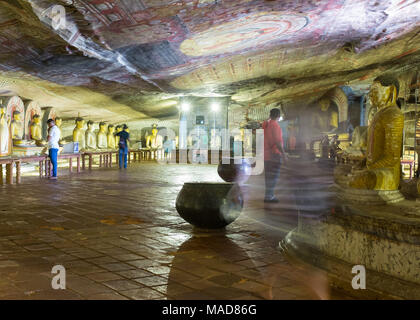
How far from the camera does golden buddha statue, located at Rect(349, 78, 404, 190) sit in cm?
352

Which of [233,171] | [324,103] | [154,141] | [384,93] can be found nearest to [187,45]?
[233,171]

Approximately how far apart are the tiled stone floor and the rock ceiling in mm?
3406

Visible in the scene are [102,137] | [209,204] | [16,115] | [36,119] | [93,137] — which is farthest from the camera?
[102,137]

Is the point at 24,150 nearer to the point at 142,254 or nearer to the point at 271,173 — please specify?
the point at 271,173

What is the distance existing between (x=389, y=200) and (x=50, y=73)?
9810 millimetres

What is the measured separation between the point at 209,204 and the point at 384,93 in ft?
6.90

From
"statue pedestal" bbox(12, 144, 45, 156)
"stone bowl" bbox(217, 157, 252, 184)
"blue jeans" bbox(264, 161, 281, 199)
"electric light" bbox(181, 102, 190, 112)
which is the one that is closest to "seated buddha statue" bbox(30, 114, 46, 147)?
"statue pedestal" bbox(12, 144, 45, 156)

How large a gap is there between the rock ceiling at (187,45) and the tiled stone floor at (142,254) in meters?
3.41

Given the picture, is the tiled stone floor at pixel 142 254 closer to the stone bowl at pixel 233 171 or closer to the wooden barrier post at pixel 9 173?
the stone bowl at pixel 233 171

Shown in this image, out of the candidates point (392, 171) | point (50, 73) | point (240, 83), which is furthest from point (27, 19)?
point (240, 83)

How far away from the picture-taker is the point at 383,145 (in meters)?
3.62

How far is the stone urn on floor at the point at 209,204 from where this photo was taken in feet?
13.9

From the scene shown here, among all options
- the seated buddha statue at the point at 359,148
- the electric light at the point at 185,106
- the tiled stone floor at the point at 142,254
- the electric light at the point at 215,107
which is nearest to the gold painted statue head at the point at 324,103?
the electric light at the point at 215,107
